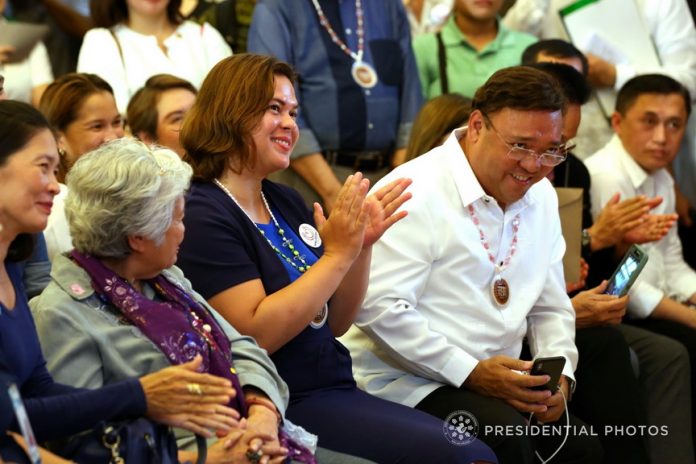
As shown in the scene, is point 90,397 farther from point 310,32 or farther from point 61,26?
point 61,26

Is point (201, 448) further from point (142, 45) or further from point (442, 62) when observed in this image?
point (442, 62)

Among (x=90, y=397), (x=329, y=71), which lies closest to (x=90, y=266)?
(x=90, y=397)

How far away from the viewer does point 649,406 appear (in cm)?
448

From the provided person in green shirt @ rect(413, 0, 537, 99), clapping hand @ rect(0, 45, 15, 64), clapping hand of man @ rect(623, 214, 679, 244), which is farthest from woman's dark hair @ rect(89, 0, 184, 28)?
clapping hand of man @ rect(623, 214, 679, 244)

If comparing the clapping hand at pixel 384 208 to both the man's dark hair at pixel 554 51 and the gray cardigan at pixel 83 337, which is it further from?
the man's dark hair at pixel 554 51

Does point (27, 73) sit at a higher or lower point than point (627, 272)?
higher

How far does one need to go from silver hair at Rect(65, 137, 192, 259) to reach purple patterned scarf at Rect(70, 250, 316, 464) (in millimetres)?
60

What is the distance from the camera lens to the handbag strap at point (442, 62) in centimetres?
527

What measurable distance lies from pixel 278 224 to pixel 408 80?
1892 mm

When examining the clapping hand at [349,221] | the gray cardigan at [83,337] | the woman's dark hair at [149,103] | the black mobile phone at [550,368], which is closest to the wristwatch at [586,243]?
the black mobile phone at [550,368]

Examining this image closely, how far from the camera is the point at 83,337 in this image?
8.16ft

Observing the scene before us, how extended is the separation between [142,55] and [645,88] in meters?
2.30

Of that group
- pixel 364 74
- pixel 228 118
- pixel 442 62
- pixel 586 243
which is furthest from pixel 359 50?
pixel 228 118

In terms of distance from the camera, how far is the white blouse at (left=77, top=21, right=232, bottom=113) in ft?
15.2
